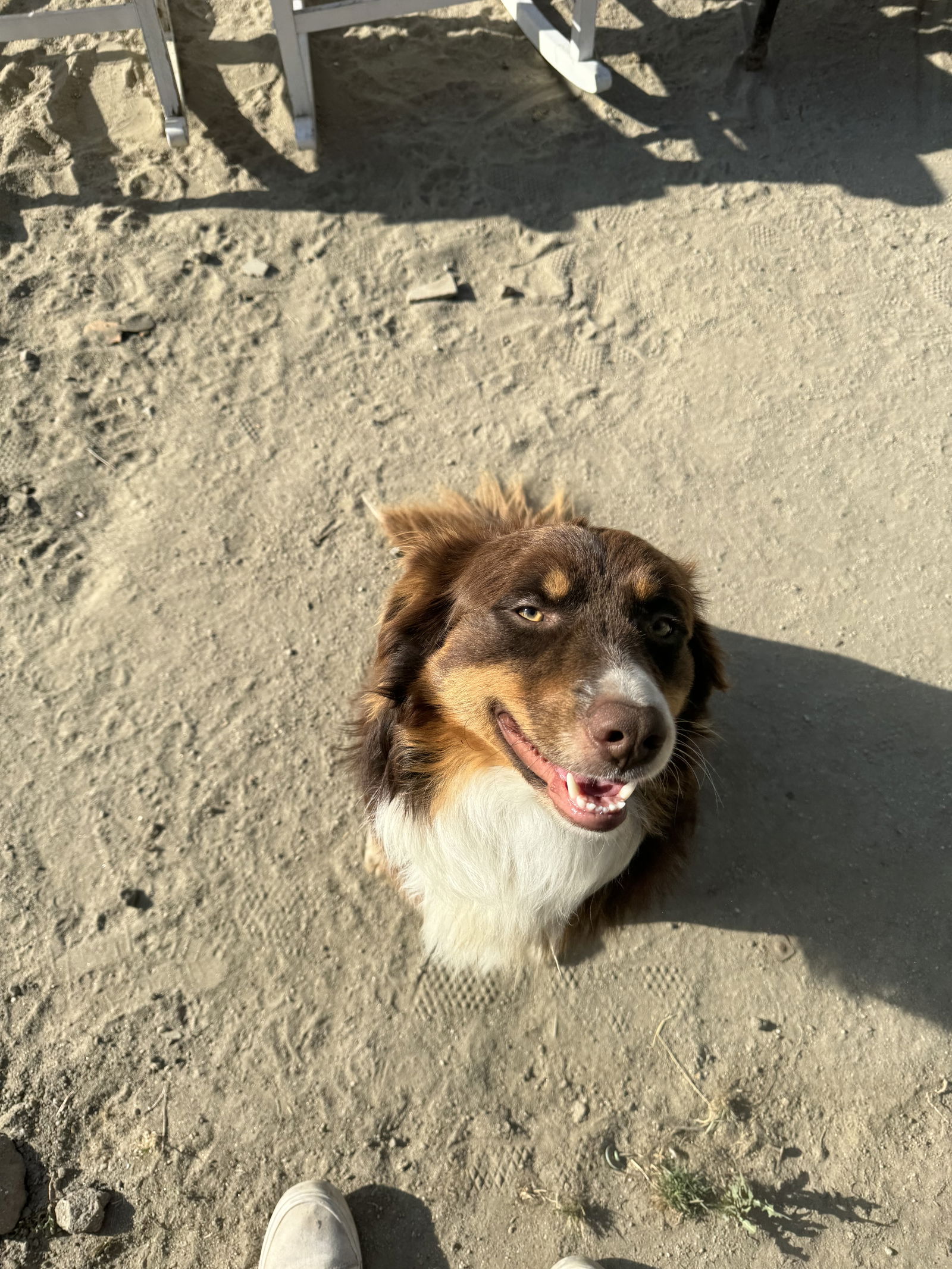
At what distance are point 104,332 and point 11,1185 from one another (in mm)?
3505

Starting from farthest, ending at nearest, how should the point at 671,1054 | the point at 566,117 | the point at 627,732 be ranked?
the point at 566,117
the point at 671,1054
the point at 627,732

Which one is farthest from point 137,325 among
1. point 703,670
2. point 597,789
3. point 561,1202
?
point 561,1202

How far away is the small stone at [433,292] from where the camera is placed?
4.06 m

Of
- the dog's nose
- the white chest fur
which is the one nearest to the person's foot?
the white chest fur

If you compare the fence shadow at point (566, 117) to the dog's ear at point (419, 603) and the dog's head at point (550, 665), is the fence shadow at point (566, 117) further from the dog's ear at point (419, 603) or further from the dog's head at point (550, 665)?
the dog's head at point (550, 665)

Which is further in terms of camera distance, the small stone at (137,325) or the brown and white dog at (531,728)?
the small stone at (137,325)

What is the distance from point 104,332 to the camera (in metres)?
3.86

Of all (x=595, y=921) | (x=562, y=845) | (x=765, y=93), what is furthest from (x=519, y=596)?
(x=765, y=93)

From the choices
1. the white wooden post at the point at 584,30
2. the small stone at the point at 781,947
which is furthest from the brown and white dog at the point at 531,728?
the white wooden post at the point at 584,30

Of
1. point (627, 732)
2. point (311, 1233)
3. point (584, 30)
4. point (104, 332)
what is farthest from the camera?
point (584, 30)

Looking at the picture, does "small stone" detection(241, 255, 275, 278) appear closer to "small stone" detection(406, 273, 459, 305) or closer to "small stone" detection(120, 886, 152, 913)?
"small stone" detection(406, 273, 459, 305)

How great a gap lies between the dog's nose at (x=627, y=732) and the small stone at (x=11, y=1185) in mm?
2348

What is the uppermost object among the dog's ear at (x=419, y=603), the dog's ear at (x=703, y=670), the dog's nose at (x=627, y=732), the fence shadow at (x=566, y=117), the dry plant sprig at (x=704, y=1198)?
the fence shadow at (x=566, y=117)

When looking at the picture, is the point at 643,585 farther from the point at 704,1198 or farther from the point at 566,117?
the point at 566,117
